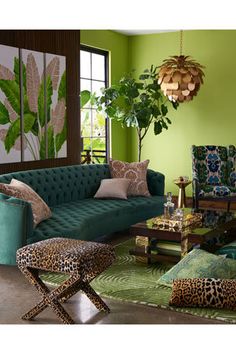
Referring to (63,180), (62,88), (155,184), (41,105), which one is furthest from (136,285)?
(62,88)

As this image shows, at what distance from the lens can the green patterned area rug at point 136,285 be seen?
10.5 feet

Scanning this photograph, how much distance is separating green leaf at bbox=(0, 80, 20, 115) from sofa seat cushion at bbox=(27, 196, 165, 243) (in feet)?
4.09

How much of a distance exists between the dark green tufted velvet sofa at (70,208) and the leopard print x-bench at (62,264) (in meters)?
0.89

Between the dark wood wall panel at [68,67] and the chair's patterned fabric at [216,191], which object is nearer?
the dark wood wall panel at [68,67]

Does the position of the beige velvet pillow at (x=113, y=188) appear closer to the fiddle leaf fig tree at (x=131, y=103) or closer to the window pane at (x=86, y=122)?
the fiddle leaf fig tree at (x=131, y=103)

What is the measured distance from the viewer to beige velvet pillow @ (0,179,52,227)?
433 cm

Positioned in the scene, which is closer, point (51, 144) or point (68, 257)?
point (68, 257)

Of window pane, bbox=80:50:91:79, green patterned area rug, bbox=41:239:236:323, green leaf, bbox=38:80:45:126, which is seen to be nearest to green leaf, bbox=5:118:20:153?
green leaf, bbox=38:80:45:126

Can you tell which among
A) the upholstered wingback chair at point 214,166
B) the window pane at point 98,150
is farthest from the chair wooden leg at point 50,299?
the window pane at point 98,150

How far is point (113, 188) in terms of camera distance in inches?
229

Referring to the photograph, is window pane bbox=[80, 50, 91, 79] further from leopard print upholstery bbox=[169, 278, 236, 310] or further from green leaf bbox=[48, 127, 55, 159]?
leopard print upholstery bbox=[169, 278, 236, 310]

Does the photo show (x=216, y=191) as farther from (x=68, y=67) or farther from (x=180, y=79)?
(x=68, y=67)

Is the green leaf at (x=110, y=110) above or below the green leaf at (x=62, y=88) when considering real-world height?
below

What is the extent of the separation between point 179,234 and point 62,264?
144cm
